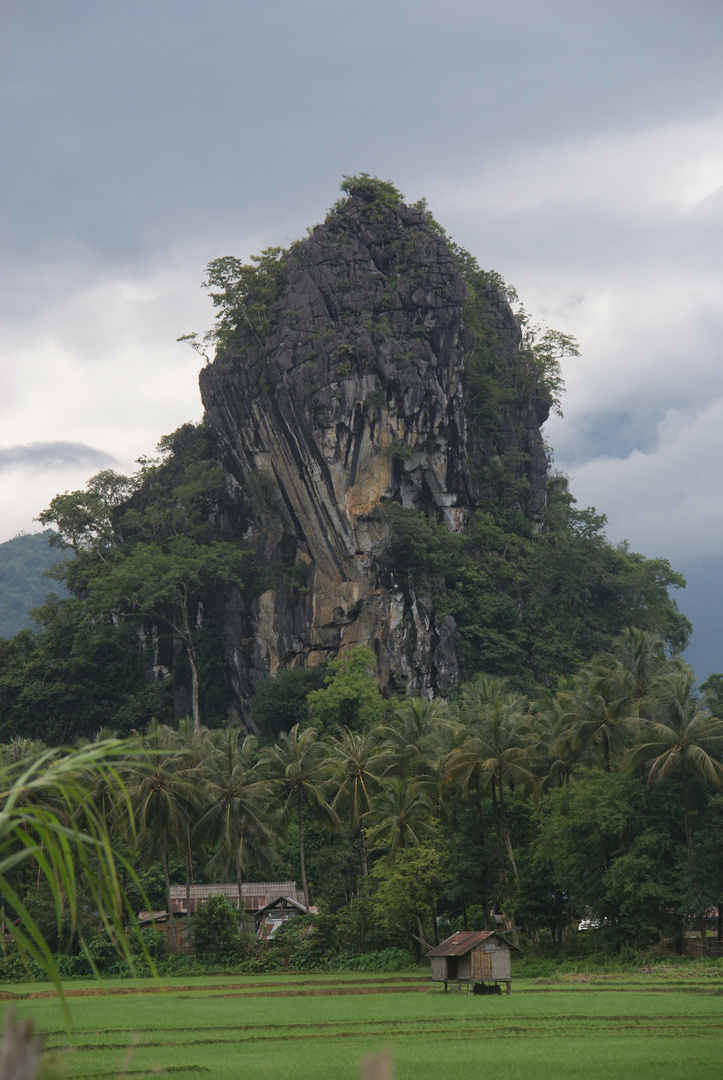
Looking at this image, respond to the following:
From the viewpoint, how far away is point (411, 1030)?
2122 centimetres

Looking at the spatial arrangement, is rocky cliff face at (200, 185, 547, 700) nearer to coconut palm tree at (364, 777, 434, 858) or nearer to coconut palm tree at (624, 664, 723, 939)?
coconut palm tree at (364, 777, 434, 858)

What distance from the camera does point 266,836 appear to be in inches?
1721

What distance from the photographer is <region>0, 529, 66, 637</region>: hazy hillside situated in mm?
162500

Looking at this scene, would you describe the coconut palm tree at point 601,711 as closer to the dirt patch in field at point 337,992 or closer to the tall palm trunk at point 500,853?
the tall palm trunk at point 500,853

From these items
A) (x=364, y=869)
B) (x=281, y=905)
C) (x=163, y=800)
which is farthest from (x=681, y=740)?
(x=281, y=905)

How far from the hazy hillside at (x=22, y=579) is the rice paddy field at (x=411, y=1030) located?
13382cm

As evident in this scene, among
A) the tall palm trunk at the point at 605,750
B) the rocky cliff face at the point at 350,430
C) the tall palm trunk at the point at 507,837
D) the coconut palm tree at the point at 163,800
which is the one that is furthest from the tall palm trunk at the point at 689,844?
the rocky cliff face at the point at 350,430

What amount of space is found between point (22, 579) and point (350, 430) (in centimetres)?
12652

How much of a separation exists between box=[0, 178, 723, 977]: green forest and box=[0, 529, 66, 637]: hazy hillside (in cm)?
8916

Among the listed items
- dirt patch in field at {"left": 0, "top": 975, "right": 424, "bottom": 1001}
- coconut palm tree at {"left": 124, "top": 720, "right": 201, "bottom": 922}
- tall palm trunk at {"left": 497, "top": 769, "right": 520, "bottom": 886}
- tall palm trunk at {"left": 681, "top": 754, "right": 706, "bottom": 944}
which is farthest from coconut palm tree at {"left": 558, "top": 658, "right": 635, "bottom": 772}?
coconut palm tree at {"left": 124, "top": 720, "right": 201, "bottom": 922}

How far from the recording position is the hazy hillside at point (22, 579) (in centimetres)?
16250

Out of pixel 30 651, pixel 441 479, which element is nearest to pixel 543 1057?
pixel 441 479

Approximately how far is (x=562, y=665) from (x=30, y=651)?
37.7 metres

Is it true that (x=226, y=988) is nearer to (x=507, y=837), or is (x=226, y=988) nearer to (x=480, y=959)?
(x=480, y=959)
